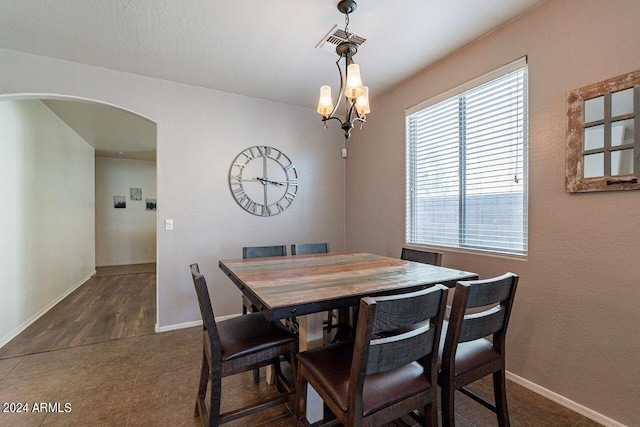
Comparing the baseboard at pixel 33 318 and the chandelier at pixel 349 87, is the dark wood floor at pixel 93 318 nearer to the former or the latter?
the baseboard at pixel 33 318

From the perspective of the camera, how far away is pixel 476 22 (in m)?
2.10

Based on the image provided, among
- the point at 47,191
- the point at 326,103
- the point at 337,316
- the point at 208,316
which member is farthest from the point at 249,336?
the point at 47,191

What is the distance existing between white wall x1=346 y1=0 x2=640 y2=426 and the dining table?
63 cm

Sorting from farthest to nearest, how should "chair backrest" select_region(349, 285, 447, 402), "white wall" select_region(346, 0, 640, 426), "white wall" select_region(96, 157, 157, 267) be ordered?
"white wall" select_region(96, 157, 157, 267)
"white wall" select_region(346, 0, 640, 426)
"chair backrest" select_region(349, 285, 447, 402)

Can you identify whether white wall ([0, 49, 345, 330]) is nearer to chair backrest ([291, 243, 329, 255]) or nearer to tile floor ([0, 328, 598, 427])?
tile floor ([0, 328, 598, 427])

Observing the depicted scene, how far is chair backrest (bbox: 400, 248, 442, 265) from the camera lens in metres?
2.32

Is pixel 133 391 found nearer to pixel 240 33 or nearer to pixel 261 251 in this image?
pixel 261 251

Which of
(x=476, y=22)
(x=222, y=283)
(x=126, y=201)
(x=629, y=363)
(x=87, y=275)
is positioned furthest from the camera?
(x=126, y=201)

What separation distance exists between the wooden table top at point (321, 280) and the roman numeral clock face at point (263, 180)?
4.34 ft

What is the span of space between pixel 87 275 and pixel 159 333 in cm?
363

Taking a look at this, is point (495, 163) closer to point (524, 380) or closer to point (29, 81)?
point (524, 380)

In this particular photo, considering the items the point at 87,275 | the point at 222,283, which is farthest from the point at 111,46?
the point at 87,275

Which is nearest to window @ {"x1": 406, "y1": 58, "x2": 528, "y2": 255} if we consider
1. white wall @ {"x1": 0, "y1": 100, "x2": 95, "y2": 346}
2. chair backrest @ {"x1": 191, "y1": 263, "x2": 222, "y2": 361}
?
chair backrest @ {"x1": 191, "y1": 263, "x2": 222, "y2": 361}

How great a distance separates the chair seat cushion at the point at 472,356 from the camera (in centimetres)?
A: 135
